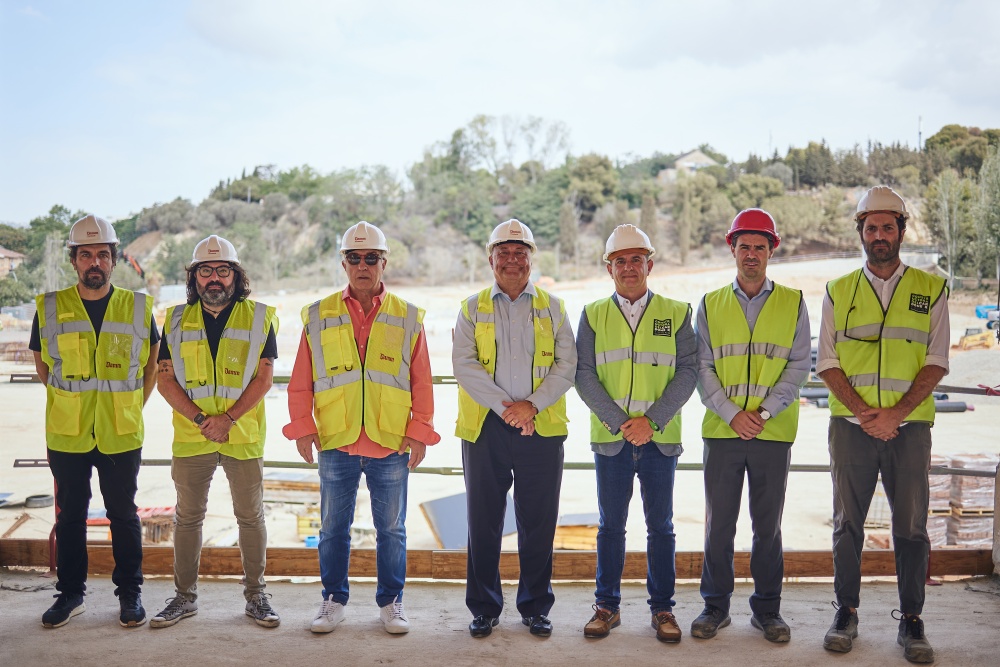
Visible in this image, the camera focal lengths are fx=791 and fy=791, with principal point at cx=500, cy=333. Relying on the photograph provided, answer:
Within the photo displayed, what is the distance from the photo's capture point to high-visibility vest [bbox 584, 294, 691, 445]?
3365mm

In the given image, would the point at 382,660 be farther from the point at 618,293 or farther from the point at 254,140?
the point at 254,140

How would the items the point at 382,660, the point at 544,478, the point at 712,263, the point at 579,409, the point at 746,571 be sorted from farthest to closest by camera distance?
the point at 712,263
the point at 579,409
the point at 746,571
the point at 544,478
the point at 382,660

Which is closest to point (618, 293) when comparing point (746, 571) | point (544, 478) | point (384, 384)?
point (544, 478)

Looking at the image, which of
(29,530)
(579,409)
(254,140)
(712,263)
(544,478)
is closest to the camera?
(544,478)

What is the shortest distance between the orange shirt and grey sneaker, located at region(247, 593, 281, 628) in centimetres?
74

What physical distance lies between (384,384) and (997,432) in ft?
60.9

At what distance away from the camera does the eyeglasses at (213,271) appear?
3502mm

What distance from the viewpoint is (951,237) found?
1827cm

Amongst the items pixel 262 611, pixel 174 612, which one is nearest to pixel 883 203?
pixel 262 611

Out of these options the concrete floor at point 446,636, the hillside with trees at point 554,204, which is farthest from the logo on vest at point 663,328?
the hillside with trees at point 554,204

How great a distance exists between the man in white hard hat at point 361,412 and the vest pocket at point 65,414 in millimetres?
915

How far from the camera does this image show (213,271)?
350 centimetres

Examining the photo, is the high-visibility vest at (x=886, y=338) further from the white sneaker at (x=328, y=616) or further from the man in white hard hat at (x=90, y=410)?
the man in white hard hat at (x=90, y=410)

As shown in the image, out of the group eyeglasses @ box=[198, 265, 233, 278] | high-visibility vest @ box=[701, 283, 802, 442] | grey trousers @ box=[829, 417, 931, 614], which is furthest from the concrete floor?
eyeglasses @ box=[198, 265, 233, 278]
